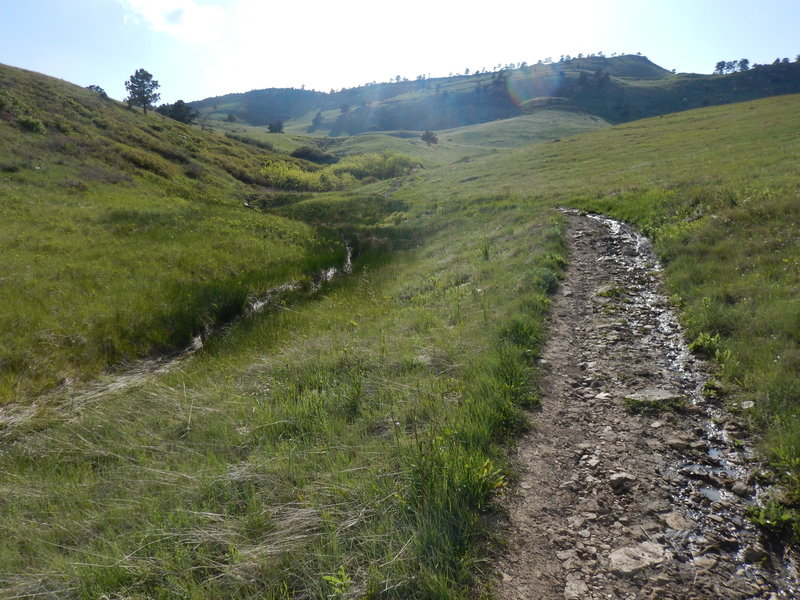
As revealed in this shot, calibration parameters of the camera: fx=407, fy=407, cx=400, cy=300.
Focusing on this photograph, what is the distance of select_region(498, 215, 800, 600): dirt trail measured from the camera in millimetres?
3482

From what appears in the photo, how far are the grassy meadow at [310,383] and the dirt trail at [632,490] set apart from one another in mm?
342

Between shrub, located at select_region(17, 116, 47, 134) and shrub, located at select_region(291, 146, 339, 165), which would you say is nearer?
shrub, located at select_region(17, 116, 47, 134)

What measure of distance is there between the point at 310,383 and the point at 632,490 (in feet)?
17.9

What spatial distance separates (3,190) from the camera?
23.3 m

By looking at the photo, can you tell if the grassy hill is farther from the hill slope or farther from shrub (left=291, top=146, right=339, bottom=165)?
shrub (left=291, top=146, right=339, bottom=165)

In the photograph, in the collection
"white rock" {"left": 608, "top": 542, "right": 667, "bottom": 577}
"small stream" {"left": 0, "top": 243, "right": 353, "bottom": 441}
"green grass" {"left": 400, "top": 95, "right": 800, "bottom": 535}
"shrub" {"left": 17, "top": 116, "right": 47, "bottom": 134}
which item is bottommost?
"small stream" {"left": 0, "top": 243, "right": 353, "bottom": 441}

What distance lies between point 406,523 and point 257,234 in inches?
934

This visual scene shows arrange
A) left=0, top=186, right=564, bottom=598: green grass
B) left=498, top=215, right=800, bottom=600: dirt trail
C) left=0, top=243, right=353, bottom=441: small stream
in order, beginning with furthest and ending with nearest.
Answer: left=0, top=243, right=353, bottom=441: small stream < left=0, top=186, right=564, bottom=598: green grass < left=498, top=215, right=800, bottom=600: dirt trail

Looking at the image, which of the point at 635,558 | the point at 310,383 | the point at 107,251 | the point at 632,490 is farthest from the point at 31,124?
the point at 635,558

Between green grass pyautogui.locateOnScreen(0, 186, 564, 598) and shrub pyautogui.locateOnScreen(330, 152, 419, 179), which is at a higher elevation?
shrub pyautogui.locateOnScreen(330, 152, 419, 179)

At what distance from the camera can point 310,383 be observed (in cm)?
782

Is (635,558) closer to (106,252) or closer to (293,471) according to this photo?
(293,471)

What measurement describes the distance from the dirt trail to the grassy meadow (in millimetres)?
342

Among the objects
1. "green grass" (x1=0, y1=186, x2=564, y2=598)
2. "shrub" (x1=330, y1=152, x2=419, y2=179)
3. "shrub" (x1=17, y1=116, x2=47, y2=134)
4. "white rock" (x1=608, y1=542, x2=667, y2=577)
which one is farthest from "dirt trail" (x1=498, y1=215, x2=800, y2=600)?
"shrub" (x1=330, y1=152, x2=419, y2=179)
